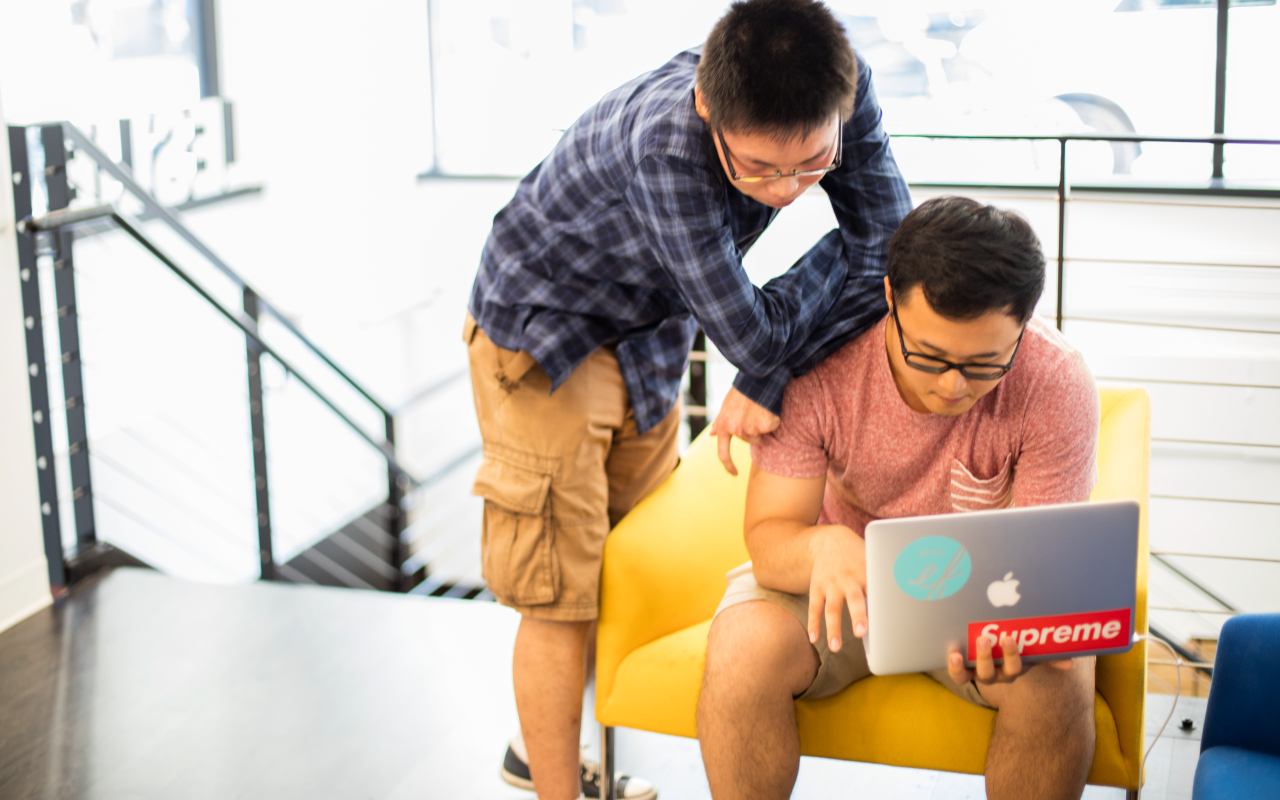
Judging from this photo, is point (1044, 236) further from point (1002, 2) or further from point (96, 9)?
point (96, 9)

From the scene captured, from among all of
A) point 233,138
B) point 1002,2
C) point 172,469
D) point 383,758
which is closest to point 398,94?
point 233,138

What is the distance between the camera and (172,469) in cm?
471

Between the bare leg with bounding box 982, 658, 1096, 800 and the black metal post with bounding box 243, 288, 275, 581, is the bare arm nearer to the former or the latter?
the bare leg with bounding box 982, 658, 1096, 800

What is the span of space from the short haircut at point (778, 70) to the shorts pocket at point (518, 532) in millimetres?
650

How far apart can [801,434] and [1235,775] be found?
648 mm

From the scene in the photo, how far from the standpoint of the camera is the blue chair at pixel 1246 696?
1.67m

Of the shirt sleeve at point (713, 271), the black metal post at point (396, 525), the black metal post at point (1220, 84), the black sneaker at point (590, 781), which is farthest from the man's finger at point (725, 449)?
the black metal post at point (1220, 84)

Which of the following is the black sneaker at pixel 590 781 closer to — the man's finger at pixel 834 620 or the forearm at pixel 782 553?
the forearm at pixel 782 553

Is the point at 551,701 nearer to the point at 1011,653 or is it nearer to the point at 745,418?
the point at 745,418

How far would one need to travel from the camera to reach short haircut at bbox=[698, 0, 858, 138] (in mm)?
1469

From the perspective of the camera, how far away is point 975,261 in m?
1.53

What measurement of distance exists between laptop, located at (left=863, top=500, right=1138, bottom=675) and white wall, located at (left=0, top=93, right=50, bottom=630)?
6.79ft

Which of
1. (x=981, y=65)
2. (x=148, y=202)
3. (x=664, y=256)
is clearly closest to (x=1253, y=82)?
(x=981, y=65)

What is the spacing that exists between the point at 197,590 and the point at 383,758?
0.90 m
